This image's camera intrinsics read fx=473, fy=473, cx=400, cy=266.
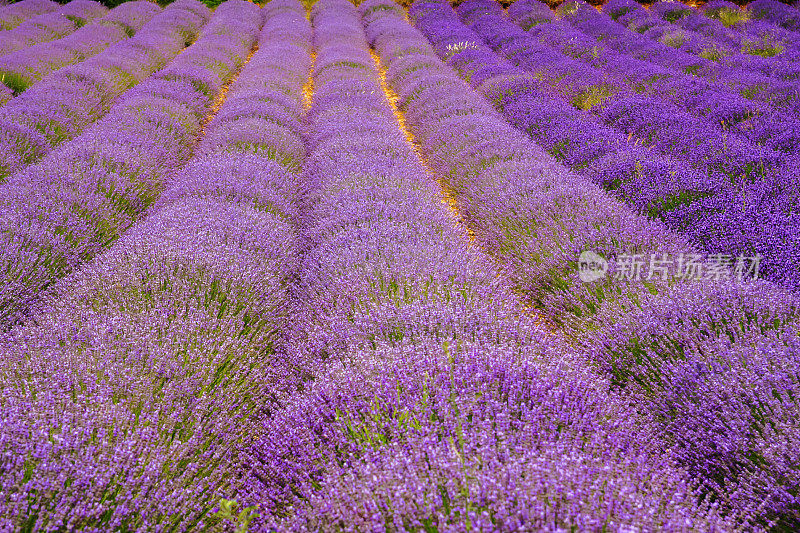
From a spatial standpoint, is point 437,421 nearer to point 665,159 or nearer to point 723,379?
point 723,379

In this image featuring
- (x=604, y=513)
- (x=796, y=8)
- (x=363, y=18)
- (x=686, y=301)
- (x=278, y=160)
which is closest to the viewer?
(x=604, y=513)

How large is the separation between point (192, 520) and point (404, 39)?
8.81 m

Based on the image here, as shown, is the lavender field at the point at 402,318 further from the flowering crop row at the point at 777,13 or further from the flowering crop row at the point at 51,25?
the flowering crop row at the point at 777,13

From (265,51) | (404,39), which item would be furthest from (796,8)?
(265,51)

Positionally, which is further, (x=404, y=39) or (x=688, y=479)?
(x=404, y=39)

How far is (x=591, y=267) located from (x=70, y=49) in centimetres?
844

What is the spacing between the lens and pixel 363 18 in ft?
37.3

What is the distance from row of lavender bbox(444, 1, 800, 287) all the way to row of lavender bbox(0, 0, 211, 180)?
4.39 m

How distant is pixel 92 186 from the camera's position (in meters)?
3.12

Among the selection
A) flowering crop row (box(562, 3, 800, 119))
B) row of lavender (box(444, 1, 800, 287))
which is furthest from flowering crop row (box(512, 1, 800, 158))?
row of lavender (box(444, 1, 800, 287))

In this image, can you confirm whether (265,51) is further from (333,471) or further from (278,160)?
(333,471)

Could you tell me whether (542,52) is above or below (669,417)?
above

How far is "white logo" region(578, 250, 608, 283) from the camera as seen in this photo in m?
2.30

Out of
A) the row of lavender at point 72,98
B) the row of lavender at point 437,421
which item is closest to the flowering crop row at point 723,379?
the row of lavender at point 437,421
